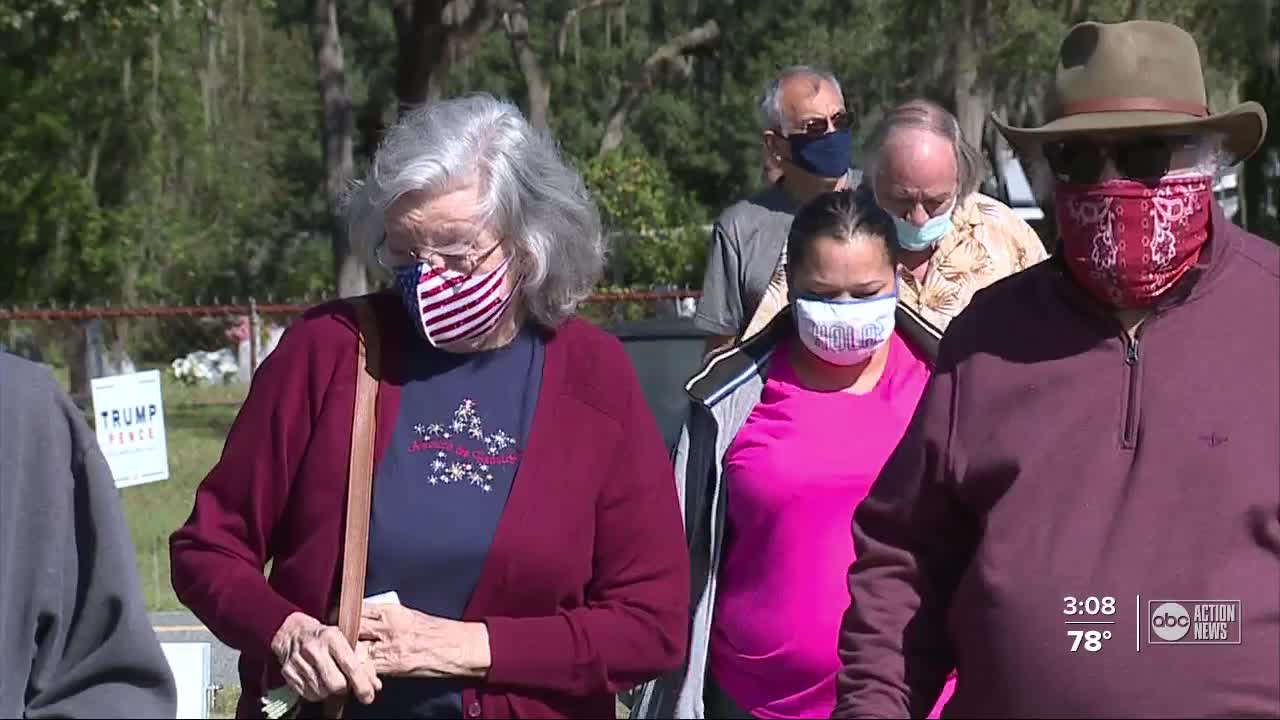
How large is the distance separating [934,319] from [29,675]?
2.73 m

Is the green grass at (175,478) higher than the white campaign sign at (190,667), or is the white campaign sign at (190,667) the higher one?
the white campaign sign at (190,667)

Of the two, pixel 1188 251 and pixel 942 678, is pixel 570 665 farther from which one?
pixel 1188 251

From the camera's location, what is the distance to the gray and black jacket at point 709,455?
4.25 meters

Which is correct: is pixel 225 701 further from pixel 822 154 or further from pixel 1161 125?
pixel 1161 125

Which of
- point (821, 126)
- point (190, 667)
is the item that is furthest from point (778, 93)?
point (190, 667)

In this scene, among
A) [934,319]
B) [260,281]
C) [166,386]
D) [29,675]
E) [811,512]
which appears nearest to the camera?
[29,675]

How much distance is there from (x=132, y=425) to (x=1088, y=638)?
790cm

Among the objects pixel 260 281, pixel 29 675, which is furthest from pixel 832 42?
pixel 29 675

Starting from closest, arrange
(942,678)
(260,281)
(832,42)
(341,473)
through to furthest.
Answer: (942,678) → (341,473) → (832,42) → (260,281)

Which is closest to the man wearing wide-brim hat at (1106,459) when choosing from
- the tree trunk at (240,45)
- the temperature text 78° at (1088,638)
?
the temperature text 78° at (1088,638)

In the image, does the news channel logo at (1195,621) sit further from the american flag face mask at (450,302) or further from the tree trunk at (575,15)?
the tree trunk at (575,15)

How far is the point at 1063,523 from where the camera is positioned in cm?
271

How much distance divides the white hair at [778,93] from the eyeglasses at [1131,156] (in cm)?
309

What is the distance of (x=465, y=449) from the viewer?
3.30 meters
